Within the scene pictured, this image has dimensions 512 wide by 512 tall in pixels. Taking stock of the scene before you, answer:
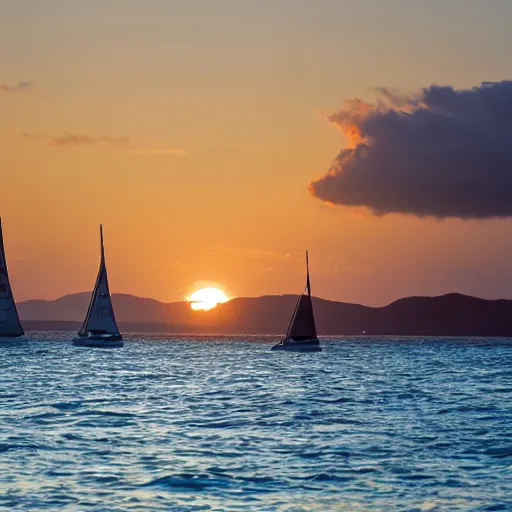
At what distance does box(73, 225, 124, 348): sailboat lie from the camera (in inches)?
5236

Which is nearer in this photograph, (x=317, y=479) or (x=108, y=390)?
(x=317, y=479)

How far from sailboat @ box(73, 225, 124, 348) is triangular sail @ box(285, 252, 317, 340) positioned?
2327 centimetres

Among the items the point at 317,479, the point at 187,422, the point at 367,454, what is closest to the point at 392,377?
the point at 187,422

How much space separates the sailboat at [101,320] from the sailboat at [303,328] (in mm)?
23013

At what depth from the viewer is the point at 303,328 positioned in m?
132

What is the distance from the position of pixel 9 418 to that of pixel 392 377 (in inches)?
1918

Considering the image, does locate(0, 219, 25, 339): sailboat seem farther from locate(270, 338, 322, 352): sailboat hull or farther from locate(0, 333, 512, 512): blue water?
locate(0, 333, 512, 512): blue water

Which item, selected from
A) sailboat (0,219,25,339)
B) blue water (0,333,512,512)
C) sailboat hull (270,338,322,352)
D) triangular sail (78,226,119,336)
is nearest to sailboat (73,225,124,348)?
triangular sail (78,226,119,336)

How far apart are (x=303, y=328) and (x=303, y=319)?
2.29 meters

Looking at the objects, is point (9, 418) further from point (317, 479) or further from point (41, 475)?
point (317, 479)

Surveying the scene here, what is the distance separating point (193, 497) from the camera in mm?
24422

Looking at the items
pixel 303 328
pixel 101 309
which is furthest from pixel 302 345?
pixel 101 309

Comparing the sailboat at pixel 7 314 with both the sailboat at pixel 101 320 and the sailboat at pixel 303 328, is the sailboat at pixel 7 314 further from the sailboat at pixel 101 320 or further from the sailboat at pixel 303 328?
the sailboat at pixel 303 328

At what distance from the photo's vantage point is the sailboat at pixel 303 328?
128125mm
